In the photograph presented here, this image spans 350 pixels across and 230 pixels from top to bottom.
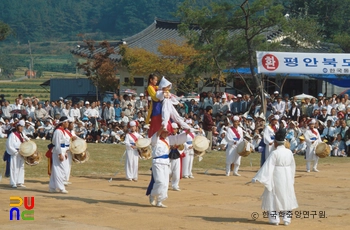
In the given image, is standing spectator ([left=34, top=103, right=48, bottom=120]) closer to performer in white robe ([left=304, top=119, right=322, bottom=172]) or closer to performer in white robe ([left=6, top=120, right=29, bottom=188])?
performer in white robe ([left=304, top=119, right=322, bottom=172])

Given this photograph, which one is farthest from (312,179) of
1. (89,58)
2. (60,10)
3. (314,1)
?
(60,10)

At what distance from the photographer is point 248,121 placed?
25219 millimetres

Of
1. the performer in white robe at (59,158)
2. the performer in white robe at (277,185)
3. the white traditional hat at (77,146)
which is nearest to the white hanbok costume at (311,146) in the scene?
the white traditional hat at (77,146)

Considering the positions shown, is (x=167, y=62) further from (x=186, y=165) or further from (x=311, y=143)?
(x=186, y=165)

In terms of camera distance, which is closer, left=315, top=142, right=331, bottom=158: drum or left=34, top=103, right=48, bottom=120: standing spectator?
left=315, top=142, right=331, bottom=158: drum

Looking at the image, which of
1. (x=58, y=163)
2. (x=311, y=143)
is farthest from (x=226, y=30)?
(x=58, y=163)

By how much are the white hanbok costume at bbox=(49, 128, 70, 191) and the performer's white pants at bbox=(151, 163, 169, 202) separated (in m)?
2.63

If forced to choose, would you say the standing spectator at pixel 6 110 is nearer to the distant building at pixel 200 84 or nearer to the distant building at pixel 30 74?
the distant building at pixel 200 84

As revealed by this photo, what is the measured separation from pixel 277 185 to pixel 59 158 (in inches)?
210

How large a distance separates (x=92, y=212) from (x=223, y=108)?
51.0 feet

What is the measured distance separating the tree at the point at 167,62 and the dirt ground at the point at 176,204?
591 inches

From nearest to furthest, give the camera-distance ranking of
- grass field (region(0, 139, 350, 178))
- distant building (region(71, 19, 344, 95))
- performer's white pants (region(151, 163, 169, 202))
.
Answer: performer's white pants (region(151, 163, 169, 202))
grass field (region(0, 139, 350, 178))
distant building (region(71, 19, 344, 95))

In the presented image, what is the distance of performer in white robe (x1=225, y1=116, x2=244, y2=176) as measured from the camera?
18.2m

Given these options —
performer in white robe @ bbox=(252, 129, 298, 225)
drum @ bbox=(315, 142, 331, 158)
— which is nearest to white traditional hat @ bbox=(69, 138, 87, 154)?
performer in white robe @ bbox=(252, 129, 298, 225)
